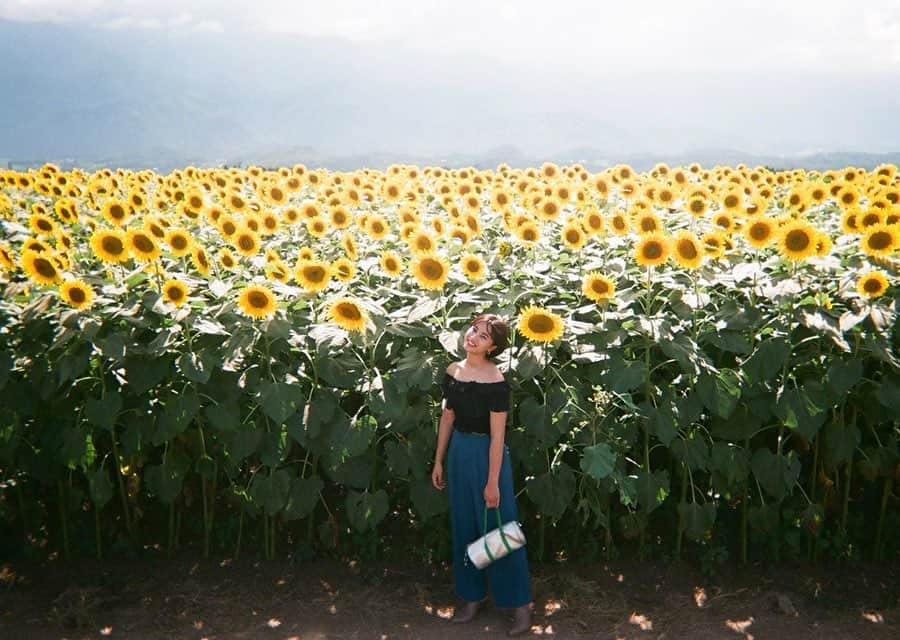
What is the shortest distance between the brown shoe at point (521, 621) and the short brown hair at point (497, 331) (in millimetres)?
1393

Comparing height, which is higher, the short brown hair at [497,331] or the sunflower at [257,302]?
the sunflower at [257,302]

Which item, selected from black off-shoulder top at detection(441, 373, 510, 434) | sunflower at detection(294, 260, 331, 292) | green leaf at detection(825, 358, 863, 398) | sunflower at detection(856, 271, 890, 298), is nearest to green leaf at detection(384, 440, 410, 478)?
black off-shoulder top at detection(441, 373, 510, 434)

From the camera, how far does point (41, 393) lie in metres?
3.96

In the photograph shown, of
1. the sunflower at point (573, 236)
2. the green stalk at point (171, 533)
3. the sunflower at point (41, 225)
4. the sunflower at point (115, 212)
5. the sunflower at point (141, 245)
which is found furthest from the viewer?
the sunflower at point (115, 212)

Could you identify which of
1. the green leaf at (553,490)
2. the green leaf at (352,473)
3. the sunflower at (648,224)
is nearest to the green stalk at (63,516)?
the green leaf at (352,473)

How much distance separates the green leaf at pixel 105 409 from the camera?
3.92 metres

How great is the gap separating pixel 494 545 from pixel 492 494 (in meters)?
0.26

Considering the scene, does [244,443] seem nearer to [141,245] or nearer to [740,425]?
[141,245]

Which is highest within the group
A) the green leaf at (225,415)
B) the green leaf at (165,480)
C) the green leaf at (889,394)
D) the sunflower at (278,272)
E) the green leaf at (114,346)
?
the sunflower at (278,272)

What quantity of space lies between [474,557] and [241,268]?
7.23 ft

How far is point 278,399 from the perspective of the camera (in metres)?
3.77

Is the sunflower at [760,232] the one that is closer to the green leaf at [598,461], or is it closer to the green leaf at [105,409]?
the green leaf at [598,461]

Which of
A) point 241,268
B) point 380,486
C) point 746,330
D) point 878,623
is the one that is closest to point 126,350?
point 241,268

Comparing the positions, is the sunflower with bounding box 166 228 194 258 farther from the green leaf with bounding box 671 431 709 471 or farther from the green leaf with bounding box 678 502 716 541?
the green leaf with bounding box 678 502 716 541
